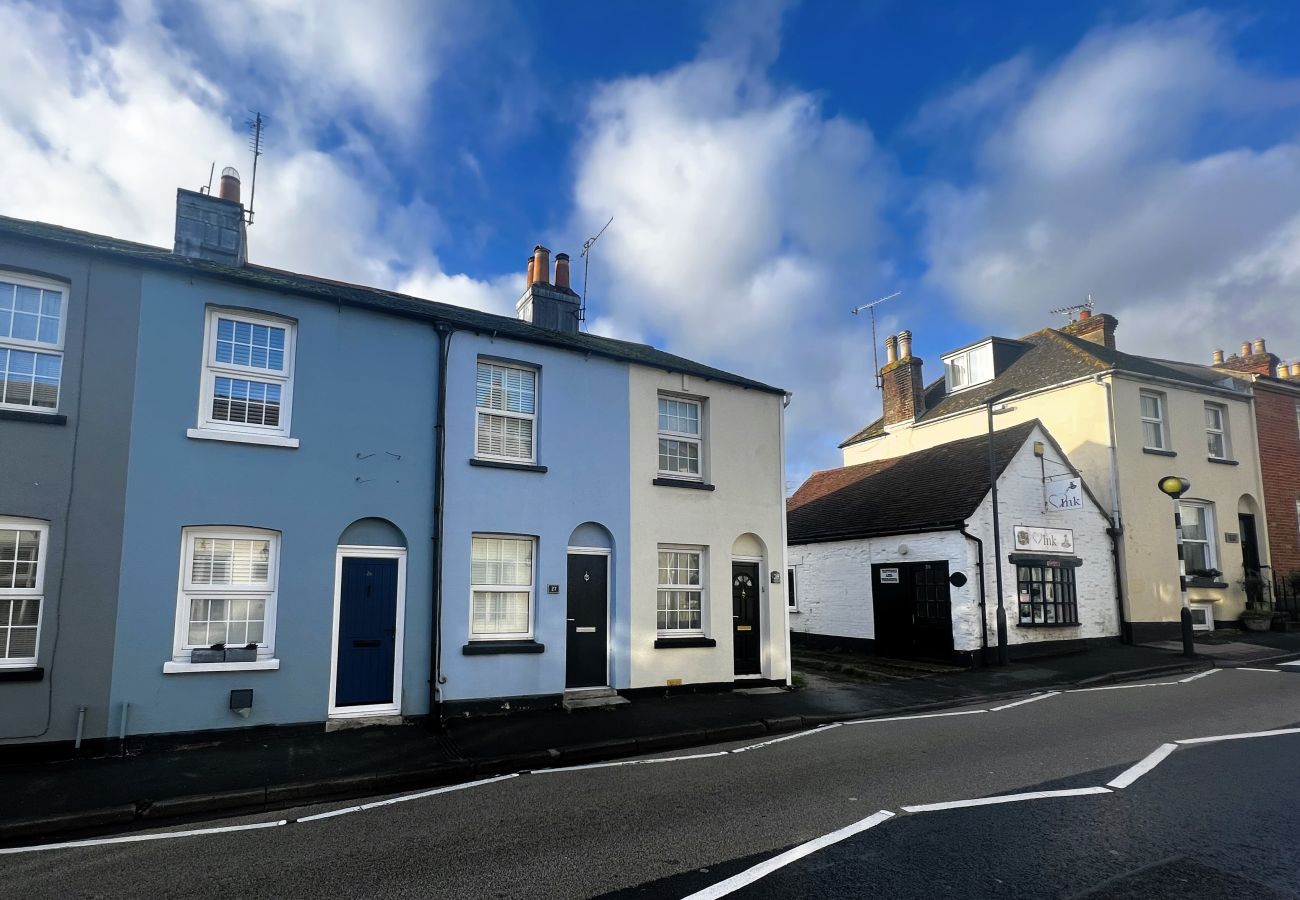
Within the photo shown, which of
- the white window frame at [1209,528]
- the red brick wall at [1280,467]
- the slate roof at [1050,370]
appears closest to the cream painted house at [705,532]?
the slate roof at [1050,370]

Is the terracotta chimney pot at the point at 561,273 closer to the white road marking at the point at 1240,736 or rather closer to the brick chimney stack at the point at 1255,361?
the white road marking at the point at 1240,736

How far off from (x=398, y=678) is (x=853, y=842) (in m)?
7.37

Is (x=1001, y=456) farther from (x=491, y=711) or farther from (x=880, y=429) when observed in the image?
(x=491, y=711)

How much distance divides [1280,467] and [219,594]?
29216mm

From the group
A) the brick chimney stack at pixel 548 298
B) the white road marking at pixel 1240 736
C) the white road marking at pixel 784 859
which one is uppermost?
the brick chimney stack at pixel 548 298

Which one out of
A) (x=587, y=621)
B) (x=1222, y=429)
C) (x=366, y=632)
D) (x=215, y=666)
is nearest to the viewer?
(x=215, y=666)

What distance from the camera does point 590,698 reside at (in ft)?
39.6

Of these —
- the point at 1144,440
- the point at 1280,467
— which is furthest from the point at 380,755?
the point at 1280,467

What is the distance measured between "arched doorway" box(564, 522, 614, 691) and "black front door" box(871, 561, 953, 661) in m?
9.04

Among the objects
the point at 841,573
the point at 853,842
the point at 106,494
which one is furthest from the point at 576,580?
the point at 841,573

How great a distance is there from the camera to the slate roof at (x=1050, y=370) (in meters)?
21.4

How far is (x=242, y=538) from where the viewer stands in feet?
33.2

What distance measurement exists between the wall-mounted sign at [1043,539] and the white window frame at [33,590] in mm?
18385

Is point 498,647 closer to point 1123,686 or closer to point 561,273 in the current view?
point 561,273
